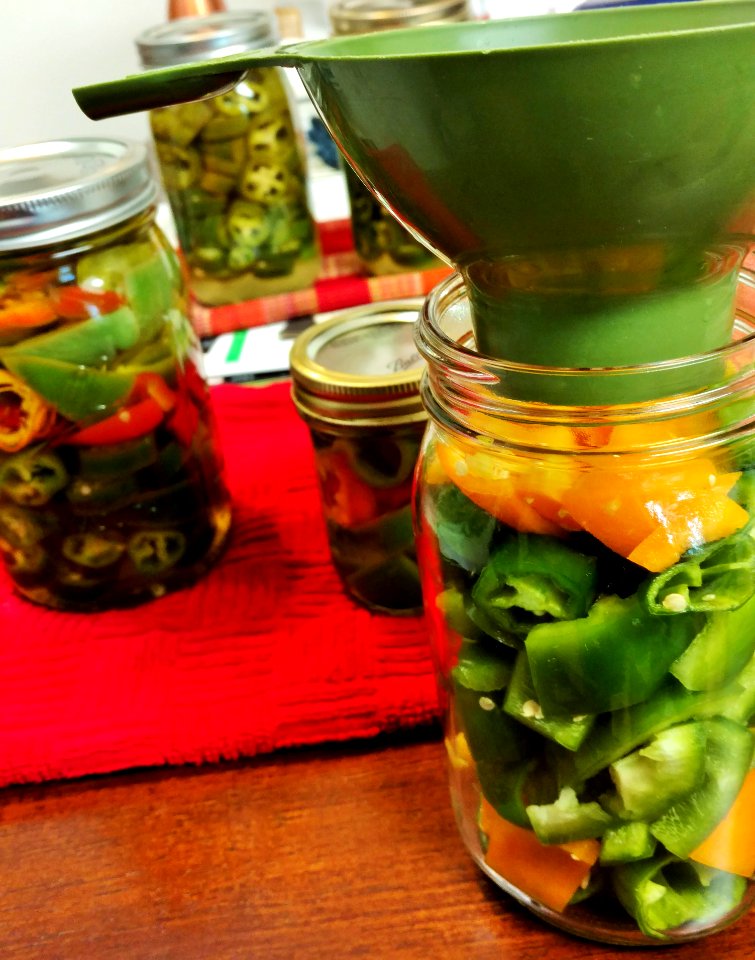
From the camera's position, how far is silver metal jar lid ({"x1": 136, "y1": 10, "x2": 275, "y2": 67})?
0.78 m

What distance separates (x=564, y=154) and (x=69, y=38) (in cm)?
129

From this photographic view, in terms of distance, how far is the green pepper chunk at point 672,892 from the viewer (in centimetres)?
35

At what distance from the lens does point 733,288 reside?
1.08ft

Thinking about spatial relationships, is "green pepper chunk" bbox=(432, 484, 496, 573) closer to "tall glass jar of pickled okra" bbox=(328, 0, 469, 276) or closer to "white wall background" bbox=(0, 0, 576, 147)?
"tall glass jar of pickled okra" bbox=(328, 0, 469, 276)

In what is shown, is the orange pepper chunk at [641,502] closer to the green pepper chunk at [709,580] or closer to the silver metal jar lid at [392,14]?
the green pepper chunk at [709,580]

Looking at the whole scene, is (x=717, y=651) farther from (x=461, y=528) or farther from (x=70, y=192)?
(x=70, y=192)

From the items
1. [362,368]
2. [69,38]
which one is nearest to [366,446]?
[362,368]

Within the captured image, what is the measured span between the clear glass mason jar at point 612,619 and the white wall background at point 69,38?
1110 millimetres

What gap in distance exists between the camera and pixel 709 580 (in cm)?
32

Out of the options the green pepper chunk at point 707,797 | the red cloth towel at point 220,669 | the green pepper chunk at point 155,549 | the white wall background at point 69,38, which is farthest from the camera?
the white wall background at point 69,38

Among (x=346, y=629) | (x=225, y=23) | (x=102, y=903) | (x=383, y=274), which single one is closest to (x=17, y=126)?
(x=225, y=23)

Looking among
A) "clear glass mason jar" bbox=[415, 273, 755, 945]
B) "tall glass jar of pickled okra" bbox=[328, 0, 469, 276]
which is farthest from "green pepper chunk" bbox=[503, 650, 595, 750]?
"tall glass jar of pickled okra" bbox=[328, 0, 469, 276]

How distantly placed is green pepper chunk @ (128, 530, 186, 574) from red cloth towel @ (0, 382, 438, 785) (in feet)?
0.08

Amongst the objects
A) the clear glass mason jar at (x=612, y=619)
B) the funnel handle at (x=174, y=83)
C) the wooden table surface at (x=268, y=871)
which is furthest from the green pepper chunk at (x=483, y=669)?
the funnel handle at (x=174, y=83)
